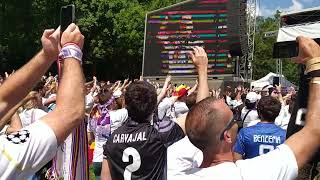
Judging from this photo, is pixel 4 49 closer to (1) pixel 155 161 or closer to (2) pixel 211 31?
(2) pixel 211 31

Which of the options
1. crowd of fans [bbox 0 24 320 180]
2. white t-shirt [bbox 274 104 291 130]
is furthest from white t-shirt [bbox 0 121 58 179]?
white t-shirt [bbox 274 104 291 130]

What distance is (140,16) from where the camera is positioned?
132 feet

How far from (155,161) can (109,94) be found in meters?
4.89

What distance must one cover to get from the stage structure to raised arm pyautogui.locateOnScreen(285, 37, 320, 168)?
16942 mm

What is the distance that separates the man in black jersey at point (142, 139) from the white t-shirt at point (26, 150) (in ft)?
7.27

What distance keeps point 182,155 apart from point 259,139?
1.25 metres

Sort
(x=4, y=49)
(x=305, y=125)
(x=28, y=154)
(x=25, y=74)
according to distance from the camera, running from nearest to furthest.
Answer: (x=28, y=154), (x=305, y=125), (x=25, y=74), (x=4, y=49)

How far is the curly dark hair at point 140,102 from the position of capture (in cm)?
468

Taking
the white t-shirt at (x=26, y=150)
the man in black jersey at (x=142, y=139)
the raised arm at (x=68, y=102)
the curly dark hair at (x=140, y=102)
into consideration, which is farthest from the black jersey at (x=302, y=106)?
the curly dark hair at (x=140, y=102)

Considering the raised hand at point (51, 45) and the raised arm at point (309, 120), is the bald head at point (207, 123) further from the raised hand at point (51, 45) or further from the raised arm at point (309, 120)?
the raised hand at point (51, 45)

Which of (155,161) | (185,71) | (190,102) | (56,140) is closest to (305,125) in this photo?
(56,140)

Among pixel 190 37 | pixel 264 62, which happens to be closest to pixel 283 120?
pixel 190 37

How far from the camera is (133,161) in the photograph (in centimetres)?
450

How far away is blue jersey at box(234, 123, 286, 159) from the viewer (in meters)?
5.77
